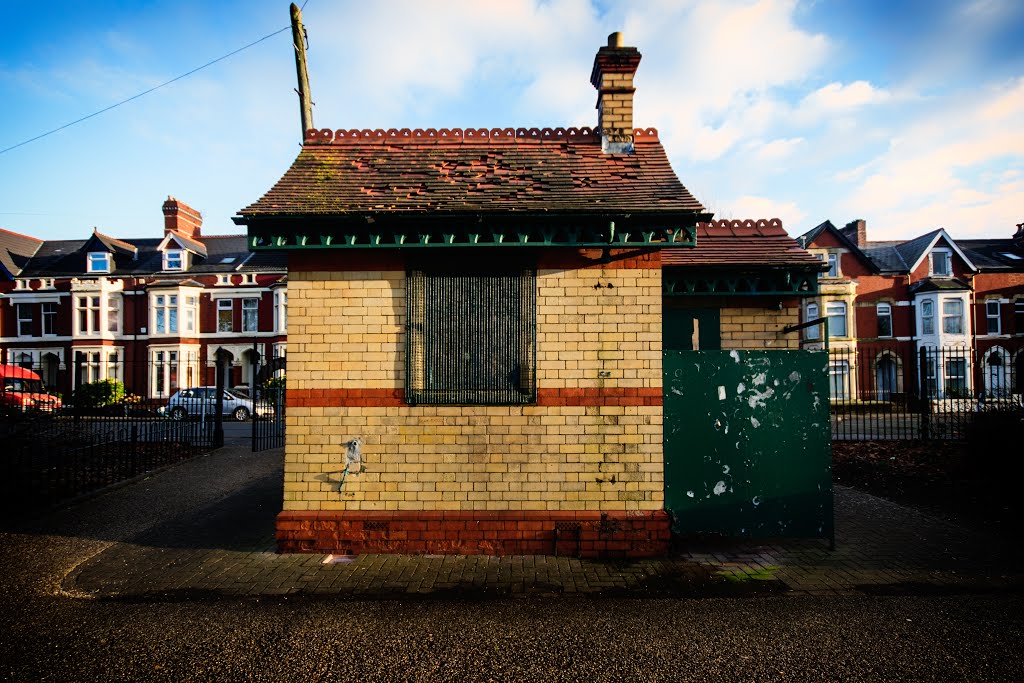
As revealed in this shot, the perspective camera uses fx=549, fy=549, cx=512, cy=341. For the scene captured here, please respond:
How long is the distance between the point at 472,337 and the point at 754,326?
15.5 feet

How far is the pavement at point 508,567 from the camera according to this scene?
18.1 feet

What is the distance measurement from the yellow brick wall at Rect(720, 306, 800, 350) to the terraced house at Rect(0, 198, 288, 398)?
28182 mm

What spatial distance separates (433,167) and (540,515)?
484 cm

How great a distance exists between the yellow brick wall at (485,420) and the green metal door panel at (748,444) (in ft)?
1.22

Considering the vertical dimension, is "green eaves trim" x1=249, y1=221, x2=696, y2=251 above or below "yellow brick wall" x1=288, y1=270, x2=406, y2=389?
above

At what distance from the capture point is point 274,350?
104 ft

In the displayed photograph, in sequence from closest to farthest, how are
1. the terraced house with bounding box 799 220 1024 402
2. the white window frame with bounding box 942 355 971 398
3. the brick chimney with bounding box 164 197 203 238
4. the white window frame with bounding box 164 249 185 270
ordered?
the white window frame with bounding box 942 355 971 398, the terraced house with bounding box 799 220 1024 402, the white window frame with bounding box 164 249 185 270, the brick chimney with bounding box 164 197 203 238

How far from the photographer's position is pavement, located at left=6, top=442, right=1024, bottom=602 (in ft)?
18.1

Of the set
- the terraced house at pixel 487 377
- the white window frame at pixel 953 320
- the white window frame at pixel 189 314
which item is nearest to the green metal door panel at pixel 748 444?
the terraced house at pixel 487 377

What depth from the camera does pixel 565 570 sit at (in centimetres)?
595

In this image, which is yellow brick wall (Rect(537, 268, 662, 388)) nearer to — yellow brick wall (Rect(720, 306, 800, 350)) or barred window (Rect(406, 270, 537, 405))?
barred window (Rect(406, 270, 537, 405))

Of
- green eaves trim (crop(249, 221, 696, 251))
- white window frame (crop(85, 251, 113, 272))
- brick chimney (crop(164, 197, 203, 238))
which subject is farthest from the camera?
brick chimney (crop(164, 197, 203, 238))

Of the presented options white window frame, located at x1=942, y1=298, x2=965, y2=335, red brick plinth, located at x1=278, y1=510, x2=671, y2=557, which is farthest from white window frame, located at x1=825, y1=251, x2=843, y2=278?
red brick plinth, located at x1=278, y1=510, x2=671, y2=557

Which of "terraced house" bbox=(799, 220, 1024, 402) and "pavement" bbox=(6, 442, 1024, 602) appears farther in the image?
"terraced house" bbox=(799, 220, 1024, 402)
